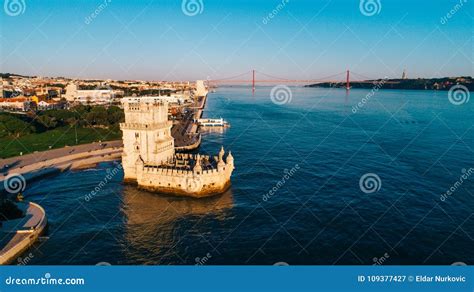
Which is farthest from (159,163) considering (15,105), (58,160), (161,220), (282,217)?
(15,105)

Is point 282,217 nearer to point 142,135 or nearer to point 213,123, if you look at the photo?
point 142,135

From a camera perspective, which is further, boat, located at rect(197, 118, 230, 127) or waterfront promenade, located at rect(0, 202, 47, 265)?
boat, located at rect(197, 118, 230, 127)

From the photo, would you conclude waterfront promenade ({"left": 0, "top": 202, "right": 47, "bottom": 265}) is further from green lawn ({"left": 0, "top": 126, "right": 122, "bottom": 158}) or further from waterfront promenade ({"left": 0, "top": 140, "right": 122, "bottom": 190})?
green lawn ({"left": 0, "top": 126, "right": 122, "bottom": 158})

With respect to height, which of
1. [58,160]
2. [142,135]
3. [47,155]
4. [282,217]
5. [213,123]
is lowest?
[282,217]

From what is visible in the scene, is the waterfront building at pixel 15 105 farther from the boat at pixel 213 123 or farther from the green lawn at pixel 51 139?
the boat at pixel 213 123

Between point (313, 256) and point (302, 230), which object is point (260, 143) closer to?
point (302, 230)

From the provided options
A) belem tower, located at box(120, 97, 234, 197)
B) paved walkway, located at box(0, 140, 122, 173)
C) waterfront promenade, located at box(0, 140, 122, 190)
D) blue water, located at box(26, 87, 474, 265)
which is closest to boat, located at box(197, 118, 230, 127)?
paved walkway, located at box(0, 140, 122, 173)

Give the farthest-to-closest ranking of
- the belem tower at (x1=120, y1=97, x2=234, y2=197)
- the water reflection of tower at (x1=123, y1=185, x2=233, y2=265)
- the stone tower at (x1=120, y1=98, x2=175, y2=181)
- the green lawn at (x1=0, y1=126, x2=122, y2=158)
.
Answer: the green lawn at (x1=0, y1=126, x2=122, y2=158) < the stone tower at (x1=120, y1=98, x2=175, y2=181) < the belem tower at (x1=120, y1=97, x2=234, y2=197) < the water reflection of tower at (x1=123, y1=185, x2=233, y2=265)

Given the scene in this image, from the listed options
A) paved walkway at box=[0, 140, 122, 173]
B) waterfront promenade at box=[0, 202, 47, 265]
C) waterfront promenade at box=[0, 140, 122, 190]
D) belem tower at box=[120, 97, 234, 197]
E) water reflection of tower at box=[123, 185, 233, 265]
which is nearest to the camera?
waterfront promenade at box=[0, 202, 47, 265]
